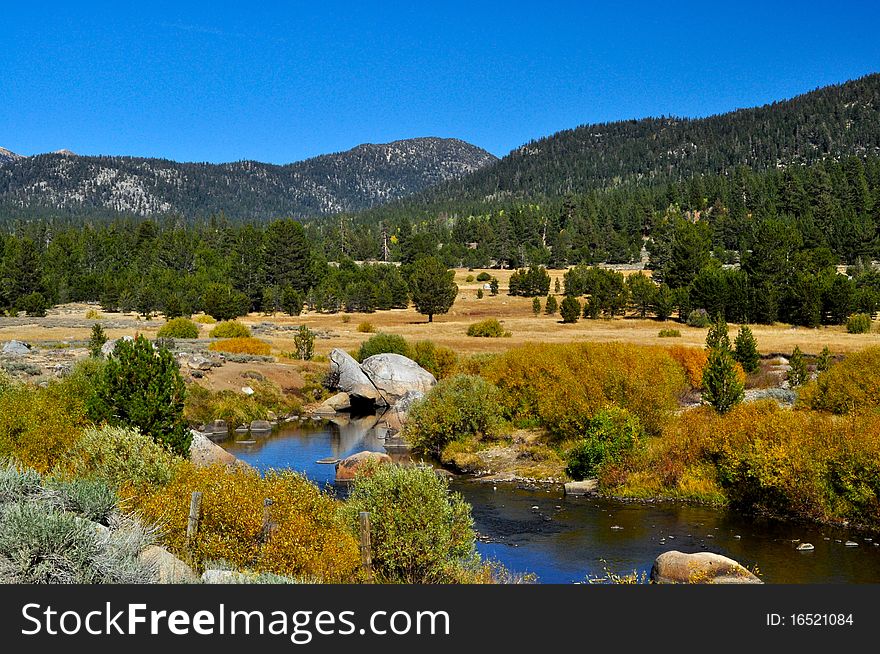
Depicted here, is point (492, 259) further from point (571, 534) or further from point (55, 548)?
point (55, 548)

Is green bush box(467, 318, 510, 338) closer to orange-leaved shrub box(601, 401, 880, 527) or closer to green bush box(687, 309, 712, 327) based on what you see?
green bush box(687, 309, 712, 327)

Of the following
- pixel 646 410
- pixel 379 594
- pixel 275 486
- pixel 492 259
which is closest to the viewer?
pixel 379 594

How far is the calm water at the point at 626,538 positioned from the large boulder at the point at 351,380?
2153 cm

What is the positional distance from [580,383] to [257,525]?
27.9 m

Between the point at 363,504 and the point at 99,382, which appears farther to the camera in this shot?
the point at 99,382

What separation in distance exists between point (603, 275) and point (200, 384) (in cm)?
7570

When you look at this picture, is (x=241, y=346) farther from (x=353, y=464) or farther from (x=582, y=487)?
(x=582, y=487)

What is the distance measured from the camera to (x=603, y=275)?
119 m

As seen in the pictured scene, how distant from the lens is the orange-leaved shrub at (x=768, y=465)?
29.6m

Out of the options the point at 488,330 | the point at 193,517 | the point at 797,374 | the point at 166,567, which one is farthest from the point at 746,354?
the point at 166,567

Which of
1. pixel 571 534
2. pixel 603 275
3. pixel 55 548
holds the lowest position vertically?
pixel 571 534

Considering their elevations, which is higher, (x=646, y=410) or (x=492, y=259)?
(x=492, y=259)

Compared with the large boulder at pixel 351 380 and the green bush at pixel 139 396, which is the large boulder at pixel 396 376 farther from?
the green bush at pixel 139 396

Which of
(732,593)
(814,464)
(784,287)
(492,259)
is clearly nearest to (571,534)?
(814,464)
